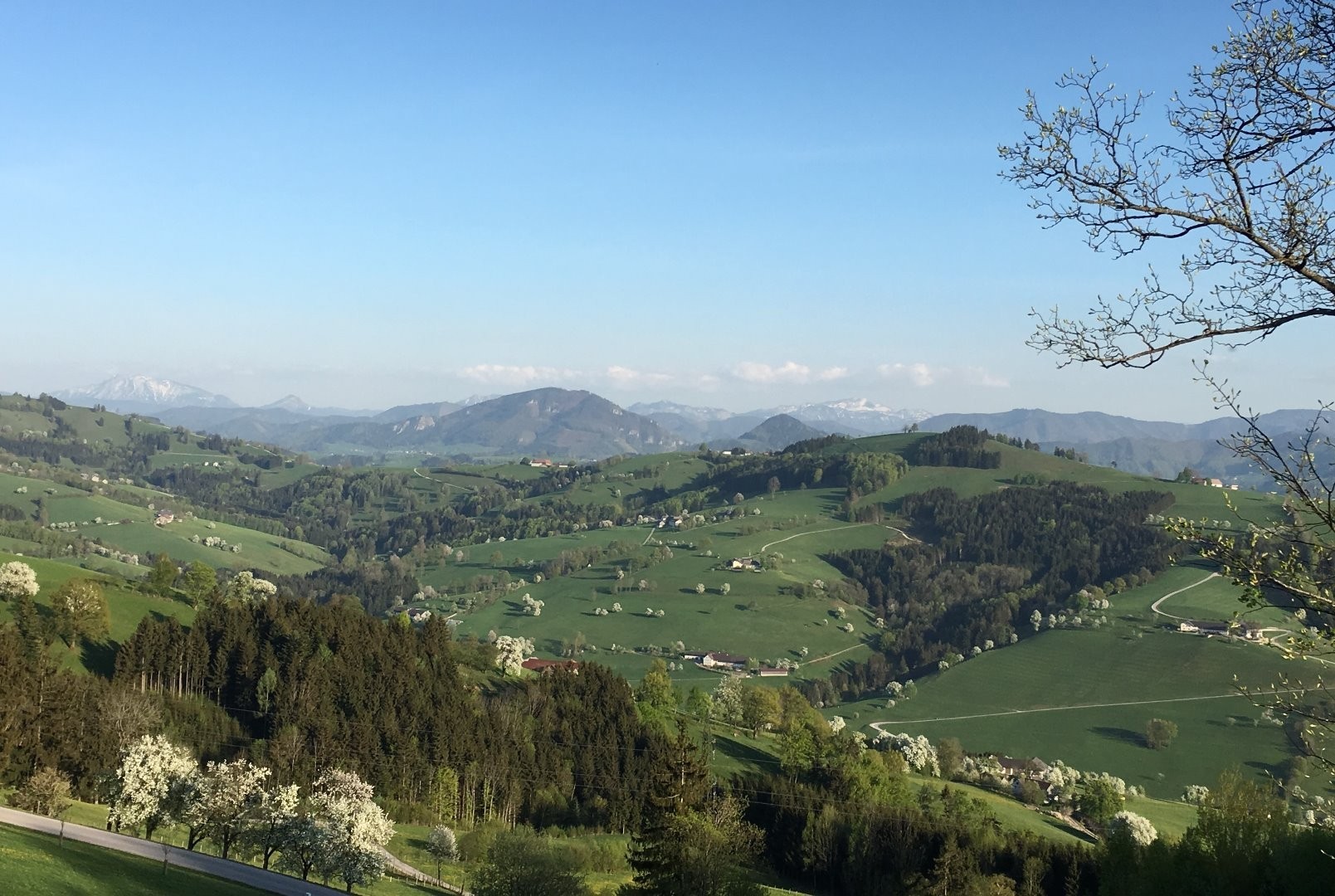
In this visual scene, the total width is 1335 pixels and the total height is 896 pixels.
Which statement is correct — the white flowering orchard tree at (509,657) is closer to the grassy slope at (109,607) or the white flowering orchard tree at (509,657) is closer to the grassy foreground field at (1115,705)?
the grassy slope at (109,607)

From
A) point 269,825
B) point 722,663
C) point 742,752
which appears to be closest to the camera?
point 269,825

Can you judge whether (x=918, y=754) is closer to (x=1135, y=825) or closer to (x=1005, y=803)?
(x=1005, y=803)

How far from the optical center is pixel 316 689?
350 ft

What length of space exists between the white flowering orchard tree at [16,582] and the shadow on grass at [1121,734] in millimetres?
151438

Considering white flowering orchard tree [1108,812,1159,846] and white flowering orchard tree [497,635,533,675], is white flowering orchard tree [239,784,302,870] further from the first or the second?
white flowering orchard tree [497,635,533,675]

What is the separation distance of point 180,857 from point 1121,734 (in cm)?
14241

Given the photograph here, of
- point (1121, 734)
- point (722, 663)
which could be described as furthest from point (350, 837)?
point (722, 663)

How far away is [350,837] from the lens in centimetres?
5922

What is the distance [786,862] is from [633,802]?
1821 centimetres

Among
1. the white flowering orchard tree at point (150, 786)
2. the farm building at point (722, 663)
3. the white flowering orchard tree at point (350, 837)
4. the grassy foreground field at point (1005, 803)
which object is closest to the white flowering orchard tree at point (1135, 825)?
the grassy foreground field at point (1005, 803)

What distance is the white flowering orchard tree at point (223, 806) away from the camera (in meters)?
57.8

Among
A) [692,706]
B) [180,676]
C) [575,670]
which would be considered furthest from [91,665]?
[692,706]

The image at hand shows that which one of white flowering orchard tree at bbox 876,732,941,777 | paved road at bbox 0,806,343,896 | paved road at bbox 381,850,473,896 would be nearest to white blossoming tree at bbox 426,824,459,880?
paved road at bbox 381,850,473,896

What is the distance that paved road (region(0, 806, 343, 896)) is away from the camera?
52312mm
